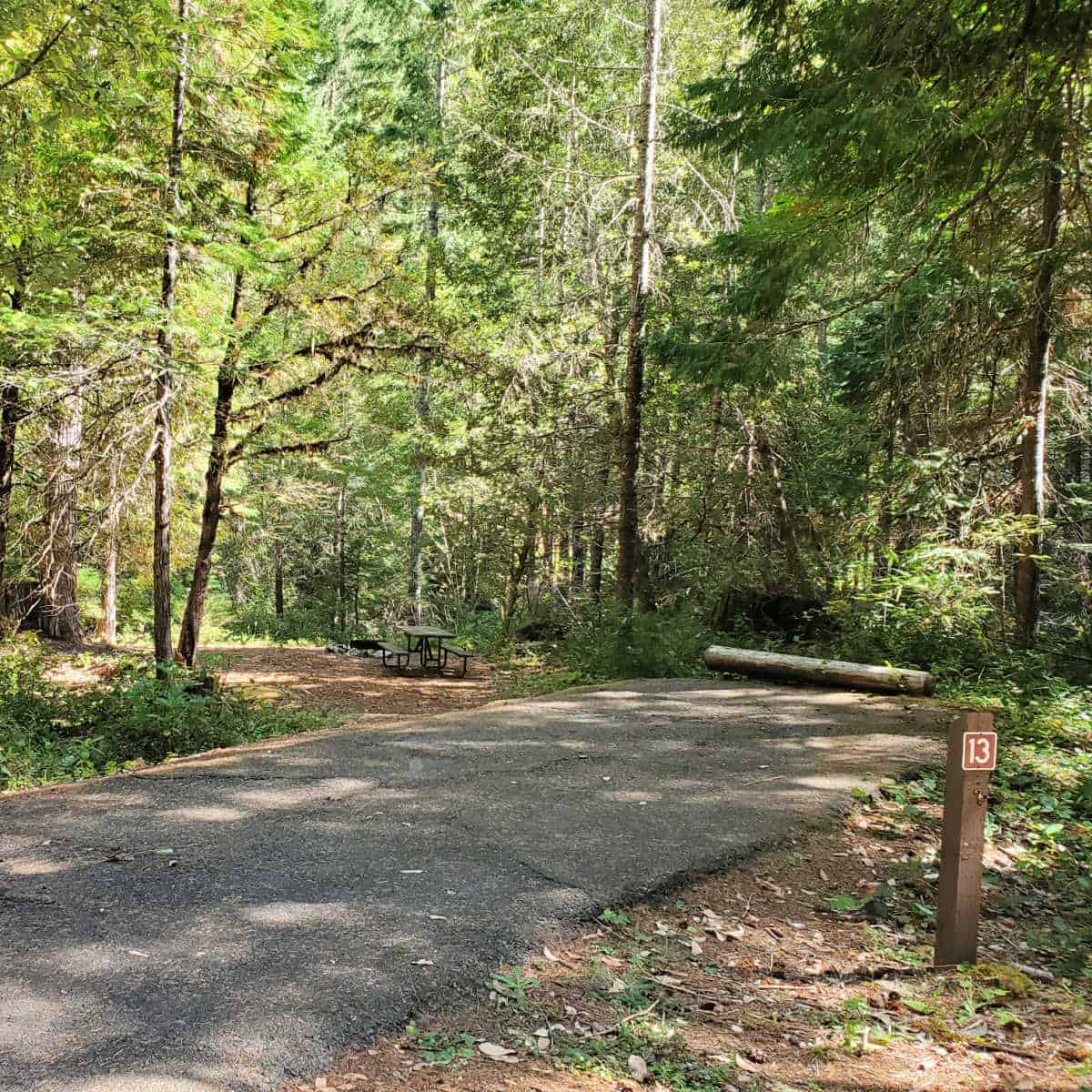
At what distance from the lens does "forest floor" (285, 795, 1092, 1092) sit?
283 centimetres

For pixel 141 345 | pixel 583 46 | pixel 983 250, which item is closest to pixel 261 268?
pixel 141 345

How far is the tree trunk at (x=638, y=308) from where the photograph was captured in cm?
1237

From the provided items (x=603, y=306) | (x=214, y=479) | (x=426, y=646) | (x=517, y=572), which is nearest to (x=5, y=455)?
(x=214, y=479)

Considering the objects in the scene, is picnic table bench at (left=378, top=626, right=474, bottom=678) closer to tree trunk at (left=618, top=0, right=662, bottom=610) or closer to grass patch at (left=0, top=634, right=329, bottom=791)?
tree trunk at (left=618, top=0, right=662, bottom=610)

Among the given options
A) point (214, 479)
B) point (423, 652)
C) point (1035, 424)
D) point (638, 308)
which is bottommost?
point (423, 652)

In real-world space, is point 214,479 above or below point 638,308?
below

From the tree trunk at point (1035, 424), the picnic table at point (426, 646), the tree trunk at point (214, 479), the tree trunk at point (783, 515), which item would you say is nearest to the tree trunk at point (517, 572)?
the picnic table at point (426, 646)

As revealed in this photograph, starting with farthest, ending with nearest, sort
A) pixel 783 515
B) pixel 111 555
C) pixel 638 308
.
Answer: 1. pixel 111 555
2. pixel 783 515
3. pixel 638 308

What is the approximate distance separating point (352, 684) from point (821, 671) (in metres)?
7.75

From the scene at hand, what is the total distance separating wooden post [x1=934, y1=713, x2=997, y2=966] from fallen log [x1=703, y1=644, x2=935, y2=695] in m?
5.69

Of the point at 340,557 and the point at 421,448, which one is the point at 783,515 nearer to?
the point at 421,448

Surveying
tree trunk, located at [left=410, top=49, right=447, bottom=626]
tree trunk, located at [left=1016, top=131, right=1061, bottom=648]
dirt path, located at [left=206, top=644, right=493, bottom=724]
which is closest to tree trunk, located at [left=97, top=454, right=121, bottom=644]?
dirt path, located at [left=206, top=644, right=493, bottom=724]

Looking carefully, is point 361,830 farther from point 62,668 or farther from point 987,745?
point 62,668

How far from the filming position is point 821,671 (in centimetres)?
983
